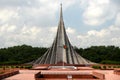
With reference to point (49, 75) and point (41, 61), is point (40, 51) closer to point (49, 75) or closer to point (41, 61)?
point (41, 61)

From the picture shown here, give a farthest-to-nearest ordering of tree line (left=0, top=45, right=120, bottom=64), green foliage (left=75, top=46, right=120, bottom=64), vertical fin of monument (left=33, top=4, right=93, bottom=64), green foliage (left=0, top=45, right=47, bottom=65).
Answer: green foliage (left=0, top=45, right=47, bottom=65) → tree line (left=0, top=45, right=120, bottom=64) → green foliage (left=75, top=46, right=120, bottom=64) → vertical fin of monument (left=33, top=4, right=93, bottom=64)

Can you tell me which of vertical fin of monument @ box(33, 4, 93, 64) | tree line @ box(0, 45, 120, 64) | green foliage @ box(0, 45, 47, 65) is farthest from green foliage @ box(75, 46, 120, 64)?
vertical fin of monument @ box(33, 4, 93, 64)

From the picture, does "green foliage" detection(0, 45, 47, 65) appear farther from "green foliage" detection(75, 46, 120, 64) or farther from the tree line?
"green foliage" detection(75, 46, 120, 64)

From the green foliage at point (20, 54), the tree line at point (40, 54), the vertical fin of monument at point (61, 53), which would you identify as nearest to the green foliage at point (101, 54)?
the tree line at point (40, 54)

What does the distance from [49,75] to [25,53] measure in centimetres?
2667

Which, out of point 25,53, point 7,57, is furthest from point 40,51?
Result: point 7,57

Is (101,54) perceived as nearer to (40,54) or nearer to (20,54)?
(40,54)

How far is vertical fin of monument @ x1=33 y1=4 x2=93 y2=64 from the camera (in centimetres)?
2634

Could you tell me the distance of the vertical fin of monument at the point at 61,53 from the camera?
26.3 meters

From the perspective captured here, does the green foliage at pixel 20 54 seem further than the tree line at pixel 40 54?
Yes

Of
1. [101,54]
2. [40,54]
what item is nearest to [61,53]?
[40,54]

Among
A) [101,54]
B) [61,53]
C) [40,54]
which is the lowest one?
[61,53]

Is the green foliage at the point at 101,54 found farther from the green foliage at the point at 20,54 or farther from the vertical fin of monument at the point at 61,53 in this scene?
the vertical fin of monument at the point at 61,53

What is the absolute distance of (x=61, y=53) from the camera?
2750cm
